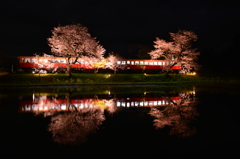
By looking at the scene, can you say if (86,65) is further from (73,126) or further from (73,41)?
(73,126)

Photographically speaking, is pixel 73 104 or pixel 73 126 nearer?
pixel 73 126

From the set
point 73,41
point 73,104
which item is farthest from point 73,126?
point 73,41

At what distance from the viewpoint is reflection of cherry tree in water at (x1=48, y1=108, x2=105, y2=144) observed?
5309 millimetres

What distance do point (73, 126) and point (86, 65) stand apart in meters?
32.2

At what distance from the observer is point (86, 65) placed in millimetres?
38000

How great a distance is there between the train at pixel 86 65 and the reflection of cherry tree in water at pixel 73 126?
2593 cm

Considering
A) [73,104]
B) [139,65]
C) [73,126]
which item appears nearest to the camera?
[73,126]

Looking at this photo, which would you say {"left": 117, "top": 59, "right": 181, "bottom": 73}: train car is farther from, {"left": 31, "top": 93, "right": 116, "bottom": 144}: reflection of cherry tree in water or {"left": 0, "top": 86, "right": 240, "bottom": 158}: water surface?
{"left": 0, "top": 86, "right": 240, "bottom": 158}: water surface

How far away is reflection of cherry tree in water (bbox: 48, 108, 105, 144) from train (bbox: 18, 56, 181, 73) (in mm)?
25933

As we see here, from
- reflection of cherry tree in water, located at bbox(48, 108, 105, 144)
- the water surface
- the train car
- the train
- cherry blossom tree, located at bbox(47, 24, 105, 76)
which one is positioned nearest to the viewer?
the water surface

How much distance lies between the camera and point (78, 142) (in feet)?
16.4

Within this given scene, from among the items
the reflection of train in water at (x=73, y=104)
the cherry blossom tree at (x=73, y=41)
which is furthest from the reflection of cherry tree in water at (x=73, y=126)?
the cherry blossom tree at (x=73, y=41)

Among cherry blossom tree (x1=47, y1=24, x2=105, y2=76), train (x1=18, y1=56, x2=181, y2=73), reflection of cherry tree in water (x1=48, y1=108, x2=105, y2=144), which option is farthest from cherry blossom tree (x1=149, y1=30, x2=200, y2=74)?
reflection of cherry tree in water (x1=48, y1=108, x2=105, y2=144)

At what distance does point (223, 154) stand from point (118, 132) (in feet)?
9.10
